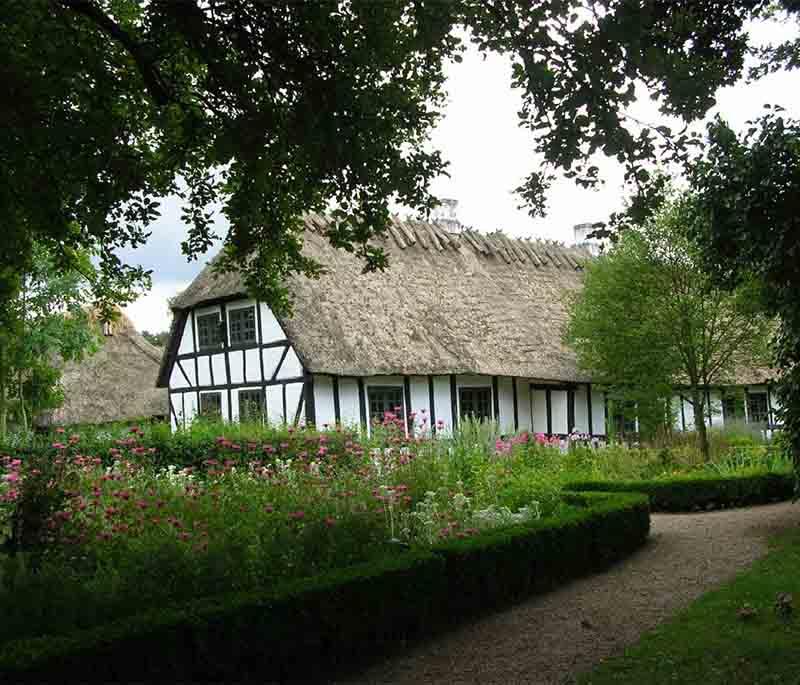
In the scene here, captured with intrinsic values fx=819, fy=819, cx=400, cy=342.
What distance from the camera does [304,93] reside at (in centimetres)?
652

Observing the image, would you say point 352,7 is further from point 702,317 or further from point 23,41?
point 702,317

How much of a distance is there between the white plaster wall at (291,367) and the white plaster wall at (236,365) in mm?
1521

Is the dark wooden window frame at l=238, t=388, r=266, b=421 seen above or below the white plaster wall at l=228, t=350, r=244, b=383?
below

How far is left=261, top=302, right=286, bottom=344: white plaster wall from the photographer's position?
19.9m

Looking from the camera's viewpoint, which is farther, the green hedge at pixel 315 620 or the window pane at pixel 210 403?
the window pane at pixel 210 403

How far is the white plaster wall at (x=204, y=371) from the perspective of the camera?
21844mm

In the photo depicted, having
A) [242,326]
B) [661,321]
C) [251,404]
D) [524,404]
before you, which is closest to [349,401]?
[251,404]

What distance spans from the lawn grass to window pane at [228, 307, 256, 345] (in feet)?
49.8

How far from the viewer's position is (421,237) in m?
25.5

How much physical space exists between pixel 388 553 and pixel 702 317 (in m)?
14.6

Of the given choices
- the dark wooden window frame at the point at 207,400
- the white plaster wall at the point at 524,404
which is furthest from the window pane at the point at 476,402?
the dark wooden window frame at the point at 207,400

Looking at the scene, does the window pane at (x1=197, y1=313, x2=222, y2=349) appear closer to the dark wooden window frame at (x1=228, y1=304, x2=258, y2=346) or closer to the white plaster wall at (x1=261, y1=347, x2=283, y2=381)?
the dark wooden window frame at (x1=228, y1=304, x2=258, y2=346)

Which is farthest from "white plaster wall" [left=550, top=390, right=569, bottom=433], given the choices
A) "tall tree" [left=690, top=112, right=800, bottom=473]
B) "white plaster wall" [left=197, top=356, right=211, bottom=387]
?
"tall tree" [left=690, top=112, right=800, bottom=473]

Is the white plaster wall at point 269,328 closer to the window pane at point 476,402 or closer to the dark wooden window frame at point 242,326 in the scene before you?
the dark wooden window frame at point 242,326
